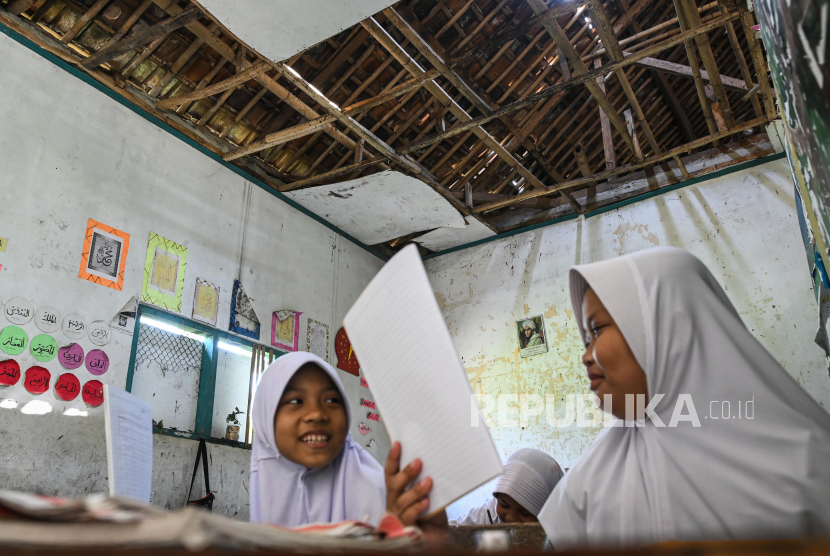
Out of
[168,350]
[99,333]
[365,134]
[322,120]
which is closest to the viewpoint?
[99,333]

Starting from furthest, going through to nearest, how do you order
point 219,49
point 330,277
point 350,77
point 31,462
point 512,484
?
point 330,277
point 350,77
point 219,49
point 31,462
point 512,484

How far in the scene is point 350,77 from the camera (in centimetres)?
480

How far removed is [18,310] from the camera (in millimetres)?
3158

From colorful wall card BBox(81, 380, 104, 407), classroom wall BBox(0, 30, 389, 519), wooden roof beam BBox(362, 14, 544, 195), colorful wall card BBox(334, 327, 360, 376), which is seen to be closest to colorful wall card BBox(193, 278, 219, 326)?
classroom wall BBox(0, 30, 389, 519)

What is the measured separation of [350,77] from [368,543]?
4.66 metres

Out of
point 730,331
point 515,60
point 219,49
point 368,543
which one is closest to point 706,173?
point 515,60

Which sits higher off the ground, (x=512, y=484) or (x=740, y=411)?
(x=740, y=411)

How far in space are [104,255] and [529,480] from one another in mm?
2850

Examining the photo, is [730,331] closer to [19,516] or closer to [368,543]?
[368,543]

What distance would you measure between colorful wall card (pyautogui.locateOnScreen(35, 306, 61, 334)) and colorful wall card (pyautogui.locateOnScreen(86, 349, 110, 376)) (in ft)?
0.78

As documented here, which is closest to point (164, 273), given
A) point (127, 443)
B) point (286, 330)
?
point (286, 330)

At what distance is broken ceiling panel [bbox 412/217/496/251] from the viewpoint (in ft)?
19.6

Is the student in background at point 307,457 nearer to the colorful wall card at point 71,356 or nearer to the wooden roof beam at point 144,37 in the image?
the colorful wall card at point 71,356

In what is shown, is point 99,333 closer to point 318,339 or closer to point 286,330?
point 286,330
